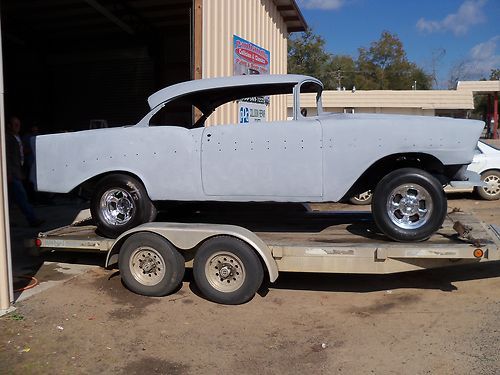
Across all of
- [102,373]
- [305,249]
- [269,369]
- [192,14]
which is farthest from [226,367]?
[192,14]

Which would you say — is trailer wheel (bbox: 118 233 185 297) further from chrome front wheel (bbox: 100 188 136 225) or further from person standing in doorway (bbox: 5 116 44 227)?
person standing in doorway (bbox: 5 116 44 227)

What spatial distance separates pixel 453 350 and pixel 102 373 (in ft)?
8.81

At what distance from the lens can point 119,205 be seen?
5.87 m

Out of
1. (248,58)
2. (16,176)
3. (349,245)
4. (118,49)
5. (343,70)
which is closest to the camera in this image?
(349,245)

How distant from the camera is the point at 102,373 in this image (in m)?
3.78

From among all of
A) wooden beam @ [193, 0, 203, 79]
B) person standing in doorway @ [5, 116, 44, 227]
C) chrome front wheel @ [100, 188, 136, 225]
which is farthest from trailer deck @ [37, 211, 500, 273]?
wooden beam @ [193, 0, 203, 79]

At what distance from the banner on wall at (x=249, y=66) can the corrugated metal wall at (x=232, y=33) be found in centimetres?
15

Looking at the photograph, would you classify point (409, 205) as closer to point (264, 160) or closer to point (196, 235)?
point (264, 160)

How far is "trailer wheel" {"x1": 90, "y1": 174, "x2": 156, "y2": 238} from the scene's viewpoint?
5680 millimetres

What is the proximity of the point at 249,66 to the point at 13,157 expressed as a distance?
16.1ft

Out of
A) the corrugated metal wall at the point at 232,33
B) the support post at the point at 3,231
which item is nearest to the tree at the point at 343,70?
the corrugated metal wall at the point at 232,33

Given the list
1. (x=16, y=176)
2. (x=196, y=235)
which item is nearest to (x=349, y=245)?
(x=196, y=235)

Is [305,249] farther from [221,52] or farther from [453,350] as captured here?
[221,52]

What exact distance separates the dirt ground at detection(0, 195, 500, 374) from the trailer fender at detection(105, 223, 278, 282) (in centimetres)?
49
